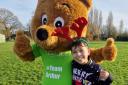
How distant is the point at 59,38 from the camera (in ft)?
11.0

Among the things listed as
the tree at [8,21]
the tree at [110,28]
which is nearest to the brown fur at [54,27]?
the tree at [8,21]

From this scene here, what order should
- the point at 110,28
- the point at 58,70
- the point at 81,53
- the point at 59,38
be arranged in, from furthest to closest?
the point at 110,28, the point at 58,70, the point at 59,38, the point at 81,53

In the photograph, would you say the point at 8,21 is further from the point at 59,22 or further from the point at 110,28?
the point at 59,22

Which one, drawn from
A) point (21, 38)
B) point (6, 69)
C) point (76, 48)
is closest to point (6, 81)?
point (6, 69)

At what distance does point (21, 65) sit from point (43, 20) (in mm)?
5630

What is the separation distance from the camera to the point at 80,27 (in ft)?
11.1

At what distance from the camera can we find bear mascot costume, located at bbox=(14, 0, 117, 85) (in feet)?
11.1

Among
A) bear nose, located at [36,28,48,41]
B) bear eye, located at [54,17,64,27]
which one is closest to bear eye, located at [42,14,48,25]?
bear eye, located at [54,17,64,27]

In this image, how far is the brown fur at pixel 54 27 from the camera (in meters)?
3.34

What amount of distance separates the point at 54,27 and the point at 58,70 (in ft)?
1.47

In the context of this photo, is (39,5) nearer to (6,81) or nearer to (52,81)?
(52,81)

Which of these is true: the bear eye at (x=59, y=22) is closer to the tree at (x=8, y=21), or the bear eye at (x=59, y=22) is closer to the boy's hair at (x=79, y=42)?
the boy's hair at (x=79, y=42)

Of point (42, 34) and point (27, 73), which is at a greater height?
point (42, 34)

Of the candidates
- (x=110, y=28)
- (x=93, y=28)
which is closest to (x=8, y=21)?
(x=110, y=28)
